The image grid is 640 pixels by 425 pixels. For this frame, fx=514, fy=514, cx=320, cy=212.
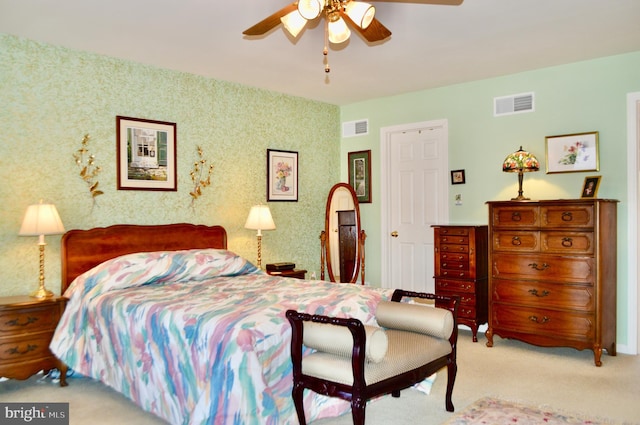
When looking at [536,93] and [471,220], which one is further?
[471,220]

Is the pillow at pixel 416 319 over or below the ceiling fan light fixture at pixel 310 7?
below

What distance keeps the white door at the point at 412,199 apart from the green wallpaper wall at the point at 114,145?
822mm

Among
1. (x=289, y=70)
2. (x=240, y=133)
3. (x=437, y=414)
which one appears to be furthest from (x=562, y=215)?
(x=240, y=133)

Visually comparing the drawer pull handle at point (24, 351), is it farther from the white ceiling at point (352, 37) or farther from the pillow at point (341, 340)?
the white ceiling at point (352, 37)

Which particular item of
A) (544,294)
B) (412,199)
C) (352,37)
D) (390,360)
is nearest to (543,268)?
(544,294)

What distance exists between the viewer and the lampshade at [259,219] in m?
5.11

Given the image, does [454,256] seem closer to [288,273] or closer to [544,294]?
[544,294]

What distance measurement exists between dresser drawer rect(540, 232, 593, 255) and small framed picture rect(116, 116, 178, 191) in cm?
335

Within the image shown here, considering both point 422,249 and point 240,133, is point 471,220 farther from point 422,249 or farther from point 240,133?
point 240,133

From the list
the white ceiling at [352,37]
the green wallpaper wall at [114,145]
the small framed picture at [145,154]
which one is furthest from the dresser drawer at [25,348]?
the white ceiling at [352,37]

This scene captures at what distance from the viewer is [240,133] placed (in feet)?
17.7

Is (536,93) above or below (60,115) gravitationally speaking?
above

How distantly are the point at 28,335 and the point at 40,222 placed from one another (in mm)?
784

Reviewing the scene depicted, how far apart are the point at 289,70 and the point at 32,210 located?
2.52 metres
